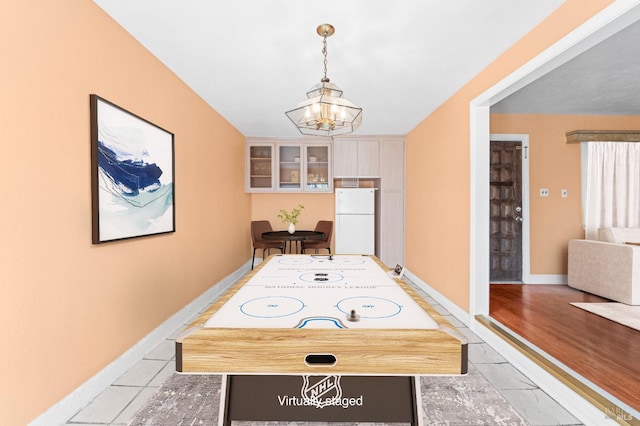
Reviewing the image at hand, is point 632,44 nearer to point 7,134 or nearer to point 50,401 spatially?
point 7,134

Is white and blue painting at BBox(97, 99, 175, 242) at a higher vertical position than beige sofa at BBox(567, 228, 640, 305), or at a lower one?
higher

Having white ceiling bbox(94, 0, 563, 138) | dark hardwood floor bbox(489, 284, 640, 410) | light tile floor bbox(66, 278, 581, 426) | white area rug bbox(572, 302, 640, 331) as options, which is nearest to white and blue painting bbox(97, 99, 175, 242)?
white ceiling bbox(94, 0, 563, 138)

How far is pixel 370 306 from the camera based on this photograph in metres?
1.55

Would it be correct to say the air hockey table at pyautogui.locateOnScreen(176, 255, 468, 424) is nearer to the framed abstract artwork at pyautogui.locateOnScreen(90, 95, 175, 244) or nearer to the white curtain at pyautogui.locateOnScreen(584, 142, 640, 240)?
the framed abstract artwork at pyautogui.locateOnScreen(90, 95, 175, 244)

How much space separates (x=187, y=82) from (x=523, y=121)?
4455mm

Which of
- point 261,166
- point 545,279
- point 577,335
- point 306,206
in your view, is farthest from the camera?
point 306,206

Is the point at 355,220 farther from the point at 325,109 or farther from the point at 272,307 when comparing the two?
the point at 272,307

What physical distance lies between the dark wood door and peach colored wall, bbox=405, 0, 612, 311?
1.06 m

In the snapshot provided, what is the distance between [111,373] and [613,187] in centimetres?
609

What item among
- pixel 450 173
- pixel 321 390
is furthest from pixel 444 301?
pixel 321 390

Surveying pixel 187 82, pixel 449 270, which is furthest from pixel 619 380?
pixel 187 82

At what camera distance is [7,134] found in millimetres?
1455

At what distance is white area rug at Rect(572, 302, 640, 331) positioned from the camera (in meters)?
2.96

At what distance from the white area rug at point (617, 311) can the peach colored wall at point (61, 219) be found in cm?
419
